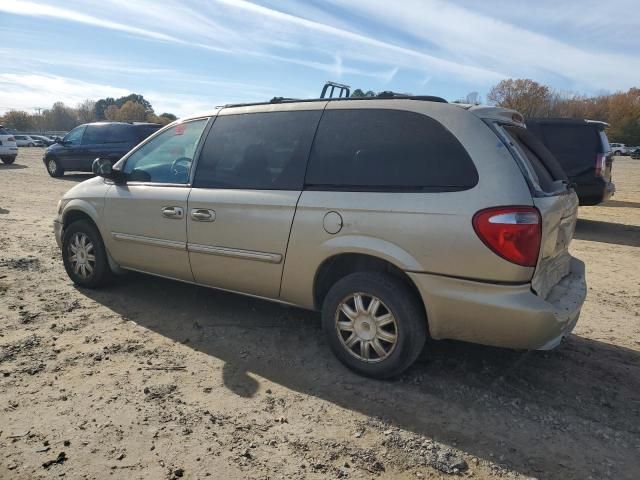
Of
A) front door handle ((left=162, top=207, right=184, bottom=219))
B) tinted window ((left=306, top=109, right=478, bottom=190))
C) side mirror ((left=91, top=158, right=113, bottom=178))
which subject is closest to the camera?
tinted window ((left=306, top=109, right=478, bottom=190))

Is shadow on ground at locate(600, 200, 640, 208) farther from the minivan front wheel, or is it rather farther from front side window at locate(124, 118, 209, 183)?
the minivan front wheel

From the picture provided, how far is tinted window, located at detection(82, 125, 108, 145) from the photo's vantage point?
51.2 feet

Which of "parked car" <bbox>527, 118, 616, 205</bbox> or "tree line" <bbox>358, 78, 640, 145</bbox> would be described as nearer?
"parked car" <bbox>527, 118, 616, 205</bbox>

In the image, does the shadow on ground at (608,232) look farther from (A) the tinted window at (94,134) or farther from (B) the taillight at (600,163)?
(A) the tinted window at (94,134)

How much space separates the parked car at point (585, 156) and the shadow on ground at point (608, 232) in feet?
1.87

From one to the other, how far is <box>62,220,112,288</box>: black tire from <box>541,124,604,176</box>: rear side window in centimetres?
828

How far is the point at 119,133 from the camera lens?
15.3 m

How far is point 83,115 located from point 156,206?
144134 millimetres

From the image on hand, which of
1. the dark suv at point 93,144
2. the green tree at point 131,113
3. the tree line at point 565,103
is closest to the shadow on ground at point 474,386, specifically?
the dark suv at point 93,144

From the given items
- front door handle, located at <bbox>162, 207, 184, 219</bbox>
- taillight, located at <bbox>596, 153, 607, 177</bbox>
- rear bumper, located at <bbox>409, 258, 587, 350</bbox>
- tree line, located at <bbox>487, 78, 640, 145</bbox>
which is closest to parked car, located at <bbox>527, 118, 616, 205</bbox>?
taillight, located at <bbox>596, 153, 607, 177</bbox>

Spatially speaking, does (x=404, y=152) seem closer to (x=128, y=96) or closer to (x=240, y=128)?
(x=240, y=128)

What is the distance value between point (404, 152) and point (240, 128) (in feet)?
4.97

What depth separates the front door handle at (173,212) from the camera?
418 centimetres

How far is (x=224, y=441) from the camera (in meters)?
2.74
